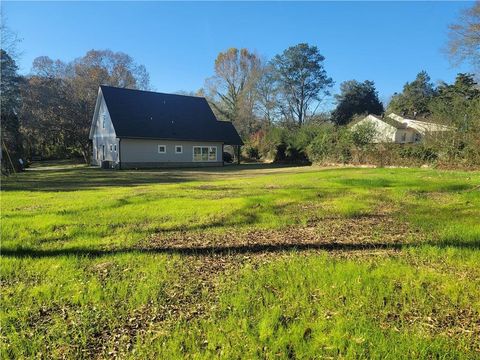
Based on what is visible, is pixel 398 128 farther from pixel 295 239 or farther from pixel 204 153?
pixel 295 239

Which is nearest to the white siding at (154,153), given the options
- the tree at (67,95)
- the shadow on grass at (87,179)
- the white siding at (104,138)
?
the white siding at (104,138)

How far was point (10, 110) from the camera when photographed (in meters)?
28.9

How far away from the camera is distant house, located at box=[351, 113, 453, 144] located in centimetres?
2495

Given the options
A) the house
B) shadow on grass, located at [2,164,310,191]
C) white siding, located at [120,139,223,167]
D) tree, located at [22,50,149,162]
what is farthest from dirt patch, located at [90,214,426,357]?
tree, located at [22,50,149,162]

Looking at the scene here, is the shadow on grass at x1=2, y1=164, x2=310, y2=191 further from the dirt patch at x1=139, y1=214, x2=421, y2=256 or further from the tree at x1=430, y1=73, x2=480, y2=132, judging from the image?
the tree at x1=430, y1=73, x2=480, y2=132

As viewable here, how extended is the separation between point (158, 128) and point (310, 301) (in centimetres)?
2824

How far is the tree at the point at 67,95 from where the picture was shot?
3609 centimetres

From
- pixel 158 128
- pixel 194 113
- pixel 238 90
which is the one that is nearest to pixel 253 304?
pixel 158 128

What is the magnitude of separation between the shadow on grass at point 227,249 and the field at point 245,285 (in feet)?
0.09

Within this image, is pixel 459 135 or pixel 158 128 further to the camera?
pixel 158 128

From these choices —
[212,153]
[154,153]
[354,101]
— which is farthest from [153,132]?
[354,101]

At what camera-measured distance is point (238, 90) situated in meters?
49.2

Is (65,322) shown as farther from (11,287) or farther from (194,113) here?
(194,113)

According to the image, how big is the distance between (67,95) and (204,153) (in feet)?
55.0
